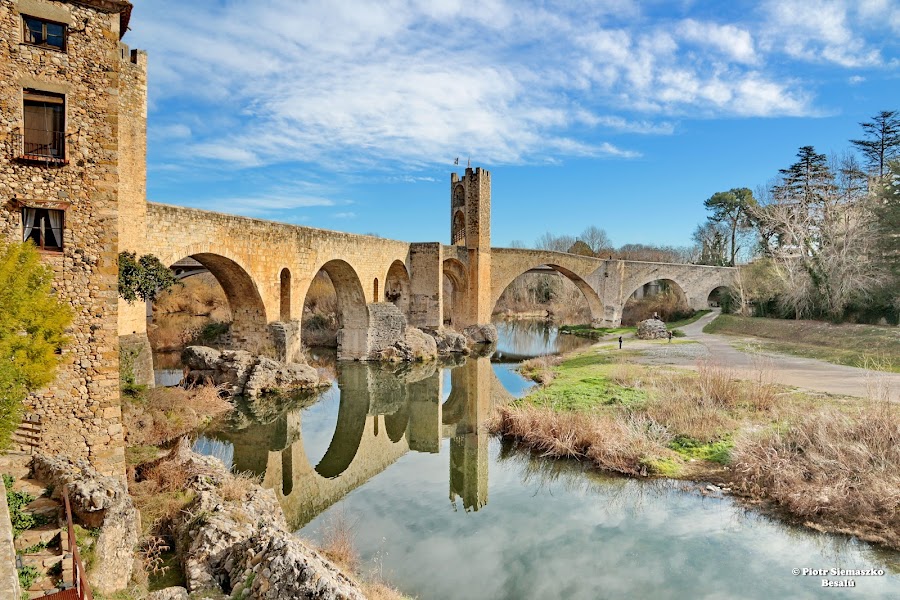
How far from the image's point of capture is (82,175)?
711cm

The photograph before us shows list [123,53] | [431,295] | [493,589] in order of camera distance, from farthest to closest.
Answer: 1. [431,295]
2. [123,53]
3. [493,589]

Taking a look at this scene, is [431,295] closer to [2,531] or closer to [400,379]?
[400,379]

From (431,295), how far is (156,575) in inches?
783

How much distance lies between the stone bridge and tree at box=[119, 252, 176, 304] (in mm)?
431

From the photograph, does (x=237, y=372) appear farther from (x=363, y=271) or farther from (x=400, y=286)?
(x=400, y=286)

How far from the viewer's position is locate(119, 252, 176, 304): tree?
10.2 meters

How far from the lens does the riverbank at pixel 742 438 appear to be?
303 inches

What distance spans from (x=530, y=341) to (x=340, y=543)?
24560 mm

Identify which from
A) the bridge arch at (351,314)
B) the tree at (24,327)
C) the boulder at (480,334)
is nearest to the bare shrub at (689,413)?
the tree at (24,327)

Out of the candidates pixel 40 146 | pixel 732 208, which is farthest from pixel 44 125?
pixel 732 208

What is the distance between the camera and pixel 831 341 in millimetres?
21047

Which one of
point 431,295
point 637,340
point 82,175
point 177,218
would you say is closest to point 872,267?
point 637,340

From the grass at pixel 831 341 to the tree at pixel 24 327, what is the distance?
57.6 ft

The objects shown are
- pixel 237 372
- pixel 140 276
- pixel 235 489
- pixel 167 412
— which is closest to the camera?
pixel 235 489
